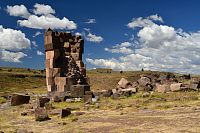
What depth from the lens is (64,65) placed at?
Result: 38750 millimetres

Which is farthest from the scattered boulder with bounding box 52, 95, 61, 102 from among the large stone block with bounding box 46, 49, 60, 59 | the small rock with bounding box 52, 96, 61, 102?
the large stone block with bounding box 46, 49, 60, 59

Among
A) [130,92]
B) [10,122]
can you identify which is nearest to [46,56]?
[130,92]

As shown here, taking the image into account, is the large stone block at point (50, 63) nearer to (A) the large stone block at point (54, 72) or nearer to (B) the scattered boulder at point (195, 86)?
(A) the large stone block at point (54, 72)

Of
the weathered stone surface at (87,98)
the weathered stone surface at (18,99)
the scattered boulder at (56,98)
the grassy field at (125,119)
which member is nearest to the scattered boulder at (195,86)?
the grassy field at (125,119)

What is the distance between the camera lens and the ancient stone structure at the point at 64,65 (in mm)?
37031

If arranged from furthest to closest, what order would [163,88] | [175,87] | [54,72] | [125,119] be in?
[54,72]
[163,88]
[175,87]
[125,119]

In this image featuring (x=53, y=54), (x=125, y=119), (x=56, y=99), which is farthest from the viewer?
(x=53, y=54)

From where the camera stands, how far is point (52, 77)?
124 ft

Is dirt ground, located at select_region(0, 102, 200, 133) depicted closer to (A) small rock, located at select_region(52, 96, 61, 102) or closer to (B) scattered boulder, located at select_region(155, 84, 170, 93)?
(A) small rock, located at select_region(52, 96, 61, 102)

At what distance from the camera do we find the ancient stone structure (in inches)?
1458

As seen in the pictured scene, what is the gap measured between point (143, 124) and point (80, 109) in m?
9.90

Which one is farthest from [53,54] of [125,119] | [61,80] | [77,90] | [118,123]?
[118,123]

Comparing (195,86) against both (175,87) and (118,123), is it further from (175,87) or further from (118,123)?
(118,123)

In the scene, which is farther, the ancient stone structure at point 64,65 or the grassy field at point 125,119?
the ancient stone structure at point 64,65
